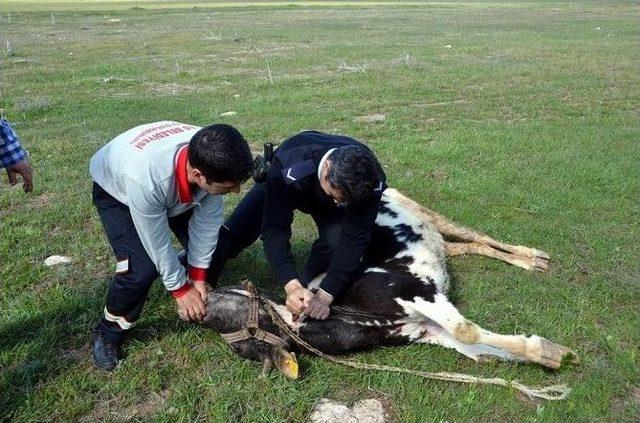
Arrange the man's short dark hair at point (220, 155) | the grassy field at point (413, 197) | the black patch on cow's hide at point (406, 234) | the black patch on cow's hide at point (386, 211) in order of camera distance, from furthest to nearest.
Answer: the black patch on cow's hide at point (386, 211) < the black patch on cow's hide at point (406, 234) < the grassy field at point (413, 197) < the man's short dark hair at point (220, 155)

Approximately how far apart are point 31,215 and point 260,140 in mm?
3718

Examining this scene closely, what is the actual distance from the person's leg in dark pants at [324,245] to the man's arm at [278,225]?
0.37 metres

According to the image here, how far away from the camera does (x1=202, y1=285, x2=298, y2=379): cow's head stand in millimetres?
3574

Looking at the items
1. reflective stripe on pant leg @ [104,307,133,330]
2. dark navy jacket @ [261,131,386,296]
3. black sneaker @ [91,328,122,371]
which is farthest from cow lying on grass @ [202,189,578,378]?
black sneaker @ [91,328,122,371]

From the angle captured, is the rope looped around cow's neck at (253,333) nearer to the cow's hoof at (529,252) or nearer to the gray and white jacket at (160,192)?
the gray and white jacket at (160,192)

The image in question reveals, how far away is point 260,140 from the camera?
884 centimetres

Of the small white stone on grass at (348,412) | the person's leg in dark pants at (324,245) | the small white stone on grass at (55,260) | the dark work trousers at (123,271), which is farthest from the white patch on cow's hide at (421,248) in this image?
the small white stone on grass at (55,260)

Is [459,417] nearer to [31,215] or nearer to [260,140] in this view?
[31,215]

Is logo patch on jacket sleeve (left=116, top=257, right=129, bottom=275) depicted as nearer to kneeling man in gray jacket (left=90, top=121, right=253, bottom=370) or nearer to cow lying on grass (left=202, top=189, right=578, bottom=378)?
kneeling man in gray jacket (left=90, top=121, right=253, bottom=370)

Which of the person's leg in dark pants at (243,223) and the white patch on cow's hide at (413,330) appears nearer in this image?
the white patch on cow's hide at (413,330)

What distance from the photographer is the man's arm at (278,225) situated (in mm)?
3828

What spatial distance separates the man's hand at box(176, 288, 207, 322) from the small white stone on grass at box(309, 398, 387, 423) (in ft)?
3.03

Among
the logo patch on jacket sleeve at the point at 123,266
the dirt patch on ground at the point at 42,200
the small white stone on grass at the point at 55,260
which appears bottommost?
the small white stone on grass at the point at 55,260

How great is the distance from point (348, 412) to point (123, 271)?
5.26 feet
